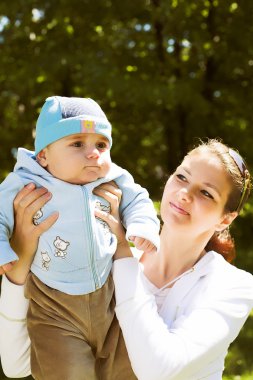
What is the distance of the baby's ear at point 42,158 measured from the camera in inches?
97.5

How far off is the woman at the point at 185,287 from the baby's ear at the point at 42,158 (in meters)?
Result: 0.17

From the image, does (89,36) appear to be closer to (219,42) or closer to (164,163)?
(219,42)

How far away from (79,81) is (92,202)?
852 centimetres

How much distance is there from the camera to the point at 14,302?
2.46 metres

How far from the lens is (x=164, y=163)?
13.1m

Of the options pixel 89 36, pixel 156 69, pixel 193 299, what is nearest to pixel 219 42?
pixel 156 69

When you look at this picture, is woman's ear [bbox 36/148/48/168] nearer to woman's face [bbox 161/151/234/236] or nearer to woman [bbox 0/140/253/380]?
woman [bbox 0/140/253/380]

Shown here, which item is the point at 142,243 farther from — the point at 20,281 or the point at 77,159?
the point at 20,281

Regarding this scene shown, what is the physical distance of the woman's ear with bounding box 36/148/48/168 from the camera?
2477mm

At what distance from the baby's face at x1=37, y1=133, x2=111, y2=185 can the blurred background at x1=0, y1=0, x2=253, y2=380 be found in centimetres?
659

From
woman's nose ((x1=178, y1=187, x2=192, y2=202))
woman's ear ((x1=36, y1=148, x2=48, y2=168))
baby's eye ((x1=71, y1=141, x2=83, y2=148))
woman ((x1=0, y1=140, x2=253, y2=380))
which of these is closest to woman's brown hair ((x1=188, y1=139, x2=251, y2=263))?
woman ((x1=0, y1=140, x2=253, y2=380))

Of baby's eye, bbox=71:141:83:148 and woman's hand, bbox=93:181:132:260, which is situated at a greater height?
baby's eye, bbox=71:141:83:148

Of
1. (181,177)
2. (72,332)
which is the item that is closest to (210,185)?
(181,177)

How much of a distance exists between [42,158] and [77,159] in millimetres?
210
